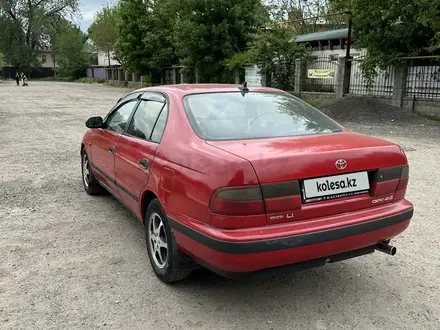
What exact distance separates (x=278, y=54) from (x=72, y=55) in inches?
2048

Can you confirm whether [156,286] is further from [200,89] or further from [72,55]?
[72,55]

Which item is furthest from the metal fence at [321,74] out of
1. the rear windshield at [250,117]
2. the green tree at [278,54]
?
the rear windshield at [250,117]

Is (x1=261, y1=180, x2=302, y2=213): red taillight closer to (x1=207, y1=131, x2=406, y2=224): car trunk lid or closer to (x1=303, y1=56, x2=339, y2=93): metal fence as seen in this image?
(x1=207, y1=131, x2=406, y2=224): car trunk lid

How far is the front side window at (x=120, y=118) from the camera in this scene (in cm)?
444

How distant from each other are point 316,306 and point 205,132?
1500 millimetres

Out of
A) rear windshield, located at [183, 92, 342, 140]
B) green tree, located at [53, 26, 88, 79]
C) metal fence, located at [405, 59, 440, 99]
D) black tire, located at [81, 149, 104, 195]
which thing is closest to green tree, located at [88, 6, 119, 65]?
green tree, located at [53, 26, 88, 79]

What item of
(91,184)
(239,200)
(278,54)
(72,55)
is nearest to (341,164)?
(239,200)

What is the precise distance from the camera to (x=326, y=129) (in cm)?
363

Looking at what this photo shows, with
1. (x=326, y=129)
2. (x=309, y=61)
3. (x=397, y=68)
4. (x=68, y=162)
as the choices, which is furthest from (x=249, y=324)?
(x=309, y=61)

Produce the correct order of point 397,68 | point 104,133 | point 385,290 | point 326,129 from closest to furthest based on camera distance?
1. point 385,290
2. point 326,129
3. point 104,133
4. point 397,68

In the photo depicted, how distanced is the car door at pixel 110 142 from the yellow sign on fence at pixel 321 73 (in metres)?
16.1

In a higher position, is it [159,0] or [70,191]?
[159,0]

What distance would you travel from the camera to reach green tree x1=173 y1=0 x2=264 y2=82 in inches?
984

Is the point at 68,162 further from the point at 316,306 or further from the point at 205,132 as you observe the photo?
the point at 316,306
